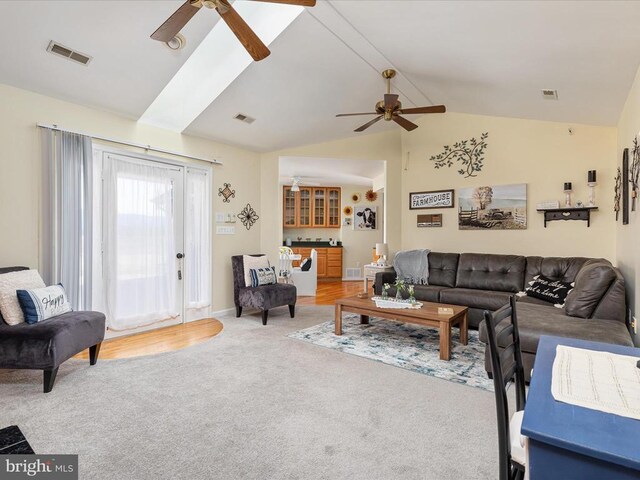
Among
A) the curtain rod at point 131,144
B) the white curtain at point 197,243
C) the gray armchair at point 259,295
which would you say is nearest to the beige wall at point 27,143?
the curtain rod at point 131,144

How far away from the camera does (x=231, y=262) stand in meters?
5.36

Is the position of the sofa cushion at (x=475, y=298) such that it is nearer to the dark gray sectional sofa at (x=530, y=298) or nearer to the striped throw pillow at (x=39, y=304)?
the dark gray sectional sofa at (x=530, y=298)

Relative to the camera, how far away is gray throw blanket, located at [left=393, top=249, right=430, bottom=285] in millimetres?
5245

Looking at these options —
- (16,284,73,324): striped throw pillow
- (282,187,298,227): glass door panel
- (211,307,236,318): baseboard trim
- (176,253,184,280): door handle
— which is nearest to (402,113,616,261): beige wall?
(211,307,236,318): baseboard trim

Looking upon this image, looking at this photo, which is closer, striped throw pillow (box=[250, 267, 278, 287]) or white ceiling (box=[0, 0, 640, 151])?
white ceiling (box=[0, 0, 640, 151])

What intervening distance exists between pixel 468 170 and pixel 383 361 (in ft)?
11.4

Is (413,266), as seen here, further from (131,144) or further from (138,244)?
(131,144)

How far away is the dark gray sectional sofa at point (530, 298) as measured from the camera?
2.67 m

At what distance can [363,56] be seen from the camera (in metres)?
3.57

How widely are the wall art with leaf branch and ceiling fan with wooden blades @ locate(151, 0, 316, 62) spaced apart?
12.7ft

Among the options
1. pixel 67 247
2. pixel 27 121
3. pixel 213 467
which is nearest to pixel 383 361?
pixel 213 467

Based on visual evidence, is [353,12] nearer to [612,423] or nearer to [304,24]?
[304,24]

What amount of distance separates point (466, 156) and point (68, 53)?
5.00 meters

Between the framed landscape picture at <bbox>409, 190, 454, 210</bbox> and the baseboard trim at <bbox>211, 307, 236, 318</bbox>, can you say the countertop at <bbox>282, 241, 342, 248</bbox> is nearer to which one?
the framed landscape picture at <bbox>409, 190, 454, 210</bbox>
